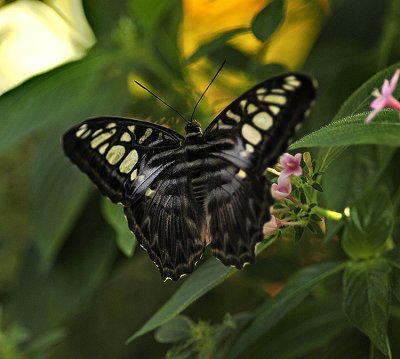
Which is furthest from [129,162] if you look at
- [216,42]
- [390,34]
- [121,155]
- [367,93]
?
[390,34]

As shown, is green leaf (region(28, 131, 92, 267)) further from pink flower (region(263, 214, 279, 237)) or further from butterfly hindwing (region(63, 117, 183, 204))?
pink flower (region(263, 214, 279, 237))

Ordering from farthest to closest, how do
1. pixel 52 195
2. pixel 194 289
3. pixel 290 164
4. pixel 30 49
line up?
pixel 30 49 < pixel 52 195 < pixel 194 289 < pixel 290 164

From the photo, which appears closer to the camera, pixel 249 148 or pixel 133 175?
pixel 249 148

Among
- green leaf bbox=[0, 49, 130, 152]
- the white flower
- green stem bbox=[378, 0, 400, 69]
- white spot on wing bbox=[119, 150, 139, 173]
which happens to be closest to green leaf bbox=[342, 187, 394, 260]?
white spot on wing bbox=[119, 150, 139, 173]

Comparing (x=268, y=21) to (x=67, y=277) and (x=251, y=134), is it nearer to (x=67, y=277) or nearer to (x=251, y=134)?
(x=251, y=134)

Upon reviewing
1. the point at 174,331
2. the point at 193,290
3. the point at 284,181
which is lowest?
the point at 174,331

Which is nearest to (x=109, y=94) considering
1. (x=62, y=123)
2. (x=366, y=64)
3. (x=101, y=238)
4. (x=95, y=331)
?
(x=62, y=123)
